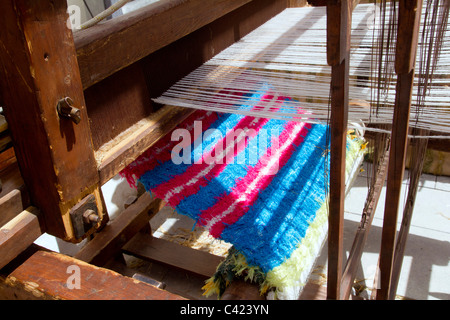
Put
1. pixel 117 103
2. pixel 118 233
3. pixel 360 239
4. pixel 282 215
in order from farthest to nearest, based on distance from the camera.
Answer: pixel 118 233 → pixel 360 239 → pixel 282 215 → pixel 117 103

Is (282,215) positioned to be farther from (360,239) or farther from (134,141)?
(134,141)

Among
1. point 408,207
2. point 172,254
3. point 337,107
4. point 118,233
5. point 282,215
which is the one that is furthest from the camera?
point 172,254

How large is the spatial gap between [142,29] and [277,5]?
51.7 inches

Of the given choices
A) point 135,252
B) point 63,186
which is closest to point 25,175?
point 63,186

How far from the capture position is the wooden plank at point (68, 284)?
0.95 m

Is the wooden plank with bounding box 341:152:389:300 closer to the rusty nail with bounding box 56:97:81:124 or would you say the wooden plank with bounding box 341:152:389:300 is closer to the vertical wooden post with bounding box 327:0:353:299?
the vertical wooden post with bounding box 327:0:353:299

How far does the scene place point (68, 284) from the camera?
981 millimetres

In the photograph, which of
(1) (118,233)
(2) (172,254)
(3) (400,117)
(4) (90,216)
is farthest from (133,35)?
(2) (172,254)

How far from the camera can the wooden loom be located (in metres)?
0.88

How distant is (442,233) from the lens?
293cm

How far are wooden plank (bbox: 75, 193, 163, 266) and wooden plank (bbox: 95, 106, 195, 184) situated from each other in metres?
1.05

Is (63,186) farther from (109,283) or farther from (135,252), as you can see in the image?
(135,252)

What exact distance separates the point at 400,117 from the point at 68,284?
98 centimetres

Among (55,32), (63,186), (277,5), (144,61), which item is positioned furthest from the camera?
(277,5)
